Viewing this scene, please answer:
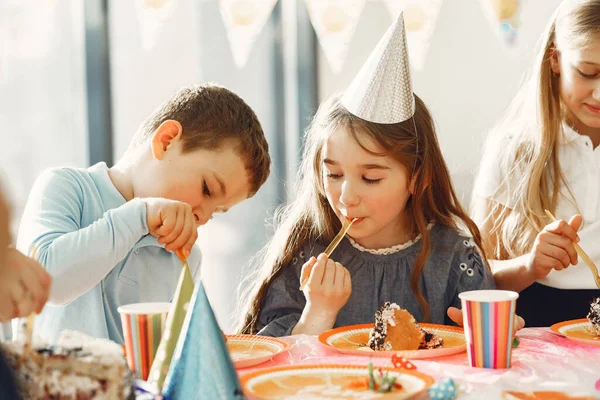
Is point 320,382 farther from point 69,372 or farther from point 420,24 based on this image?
point 420,24

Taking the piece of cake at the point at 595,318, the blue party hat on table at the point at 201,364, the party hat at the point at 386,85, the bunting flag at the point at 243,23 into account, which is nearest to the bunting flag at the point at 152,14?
the bunting flag at the point at 243,23

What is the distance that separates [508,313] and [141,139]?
0.84 metres

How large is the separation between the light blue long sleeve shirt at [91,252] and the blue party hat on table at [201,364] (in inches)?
16.4

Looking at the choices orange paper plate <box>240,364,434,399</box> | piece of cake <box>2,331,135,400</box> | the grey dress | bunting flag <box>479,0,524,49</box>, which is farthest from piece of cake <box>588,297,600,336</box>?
bunting flag <box>479,0,524,49</box>

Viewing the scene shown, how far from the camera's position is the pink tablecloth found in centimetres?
89

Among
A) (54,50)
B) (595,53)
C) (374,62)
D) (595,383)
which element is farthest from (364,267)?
(54,50)

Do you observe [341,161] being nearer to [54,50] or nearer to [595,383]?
[595,383]

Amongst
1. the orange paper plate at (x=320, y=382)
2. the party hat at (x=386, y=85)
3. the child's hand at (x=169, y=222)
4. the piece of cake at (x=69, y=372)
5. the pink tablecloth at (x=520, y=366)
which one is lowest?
the pink tablecloth at (x=520, y=366)

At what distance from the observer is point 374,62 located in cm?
150

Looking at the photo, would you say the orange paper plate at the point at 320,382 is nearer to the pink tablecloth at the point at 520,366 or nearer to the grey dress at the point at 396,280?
the pink tablecloth at the point at 520,366

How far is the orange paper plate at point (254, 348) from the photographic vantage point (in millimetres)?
1026

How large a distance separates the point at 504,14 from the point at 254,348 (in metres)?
1.92

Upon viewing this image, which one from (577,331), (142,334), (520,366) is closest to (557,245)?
(577,331)

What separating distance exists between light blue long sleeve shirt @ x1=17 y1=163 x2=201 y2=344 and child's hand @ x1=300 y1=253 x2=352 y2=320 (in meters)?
0.27
